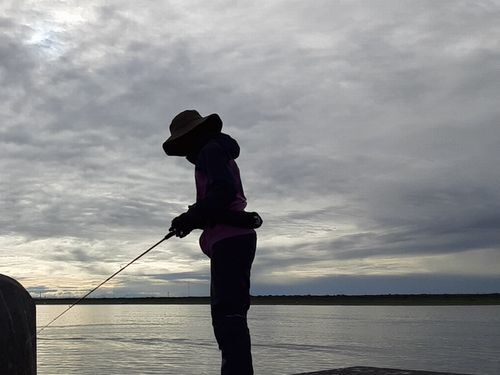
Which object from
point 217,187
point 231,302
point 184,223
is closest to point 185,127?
point 217,187

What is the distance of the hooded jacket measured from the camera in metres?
5.18

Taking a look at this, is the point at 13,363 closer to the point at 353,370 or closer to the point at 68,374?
the point at 353,370

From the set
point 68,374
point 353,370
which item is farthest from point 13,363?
point 68,374

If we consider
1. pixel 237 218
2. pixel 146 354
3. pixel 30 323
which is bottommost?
pixel 146 354

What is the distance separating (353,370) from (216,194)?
4427mm

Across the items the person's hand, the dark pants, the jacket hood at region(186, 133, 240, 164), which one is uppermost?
the jacket hood at region(186, 133, 240, 164)

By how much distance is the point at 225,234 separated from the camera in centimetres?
536

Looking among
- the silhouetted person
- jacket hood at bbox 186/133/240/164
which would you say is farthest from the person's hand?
jacket hood at bbox 186/133/240/164

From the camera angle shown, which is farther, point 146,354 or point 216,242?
point 146,354

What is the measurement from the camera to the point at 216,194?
5164mm

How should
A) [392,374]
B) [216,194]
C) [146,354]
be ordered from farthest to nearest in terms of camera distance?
[146,354] < [392,374] < [216,194]

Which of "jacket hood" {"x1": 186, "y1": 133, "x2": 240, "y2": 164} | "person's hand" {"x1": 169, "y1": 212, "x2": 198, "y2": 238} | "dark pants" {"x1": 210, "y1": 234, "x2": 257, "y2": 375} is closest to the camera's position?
"person's hand" {"x1": 169, "y1": 212, "x2": 198, "y2": 238}

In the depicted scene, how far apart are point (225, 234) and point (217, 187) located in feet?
1.40

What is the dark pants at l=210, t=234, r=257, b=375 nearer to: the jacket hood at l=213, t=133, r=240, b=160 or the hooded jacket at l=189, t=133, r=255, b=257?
the hooded jacket at l=189, t=133, r=255, b=257
